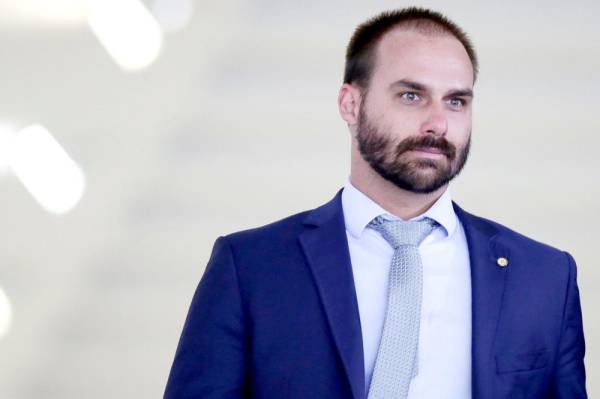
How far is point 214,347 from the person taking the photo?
179 centimetres

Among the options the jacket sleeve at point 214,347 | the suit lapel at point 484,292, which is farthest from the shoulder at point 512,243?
the jacket sleeve at point 214,347

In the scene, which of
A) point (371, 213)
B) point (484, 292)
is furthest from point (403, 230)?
point (484, 292)

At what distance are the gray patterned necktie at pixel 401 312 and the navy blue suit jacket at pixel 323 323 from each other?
4 centimetres

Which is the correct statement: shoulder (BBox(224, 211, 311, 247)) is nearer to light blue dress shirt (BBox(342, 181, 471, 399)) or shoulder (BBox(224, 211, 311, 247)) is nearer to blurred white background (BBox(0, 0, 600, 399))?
light blue dress shirt (BBox(342, 181, 471, 399))

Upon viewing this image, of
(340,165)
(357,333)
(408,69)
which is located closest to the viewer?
(357,333)

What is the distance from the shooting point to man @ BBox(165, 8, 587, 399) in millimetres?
1774

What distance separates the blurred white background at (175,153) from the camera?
273cm

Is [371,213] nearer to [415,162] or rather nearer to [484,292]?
[415,162]

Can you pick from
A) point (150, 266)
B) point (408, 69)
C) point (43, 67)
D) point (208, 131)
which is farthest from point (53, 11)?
point (408, 69)

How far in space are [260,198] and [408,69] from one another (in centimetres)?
93

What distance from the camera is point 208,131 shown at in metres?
2.76

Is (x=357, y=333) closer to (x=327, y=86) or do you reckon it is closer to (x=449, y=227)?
(x=449, y=227)

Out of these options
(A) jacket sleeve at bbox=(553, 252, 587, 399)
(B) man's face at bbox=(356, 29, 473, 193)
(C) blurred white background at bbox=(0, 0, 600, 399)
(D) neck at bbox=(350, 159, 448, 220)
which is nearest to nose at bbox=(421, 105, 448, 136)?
(B) man's face at bbox=(356, 29, 473, 193)

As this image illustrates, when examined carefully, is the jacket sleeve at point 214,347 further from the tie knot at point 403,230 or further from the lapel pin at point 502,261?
the lapel pin at point 502,261
